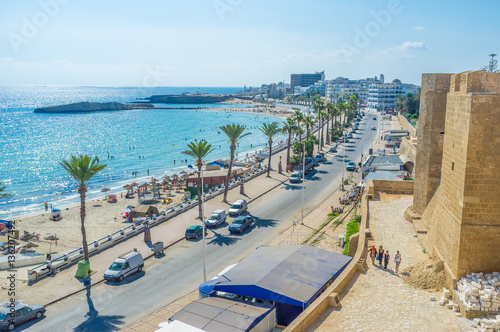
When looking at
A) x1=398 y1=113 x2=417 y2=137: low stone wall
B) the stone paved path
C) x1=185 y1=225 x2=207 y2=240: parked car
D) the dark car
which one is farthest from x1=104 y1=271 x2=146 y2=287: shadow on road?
x1=398 y1=113 x2=417 y2=137: low stone wall

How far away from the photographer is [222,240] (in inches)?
1108

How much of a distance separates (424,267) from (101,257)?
19.2m

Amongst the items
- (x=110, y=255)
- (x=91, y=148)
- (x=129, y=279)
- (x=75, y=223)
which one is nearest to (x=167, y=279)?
(x=129, y=279)

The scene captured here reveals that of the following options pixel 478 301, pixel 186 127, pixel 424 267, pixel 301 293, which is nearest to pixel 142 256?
pixel 301 293

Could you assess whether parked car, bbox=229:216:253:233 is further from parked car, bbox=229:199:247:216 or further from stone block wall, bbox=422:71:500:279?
stone block wall, bbox=422:71:500:279

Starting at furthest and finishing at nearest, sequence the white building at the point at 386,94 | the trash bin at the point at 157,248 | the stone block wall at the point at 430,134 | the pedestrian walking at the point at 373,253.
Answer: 1. the white building at the point at 386,94
2. the trash bin at the point at 157,248
3. the stone block wall at the point at 430,134
4. the pedestrian walking at the point at 373,253

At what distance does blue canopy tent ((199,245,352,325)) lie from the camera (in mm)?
14914

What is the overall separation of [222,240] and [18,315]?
13.2 metres

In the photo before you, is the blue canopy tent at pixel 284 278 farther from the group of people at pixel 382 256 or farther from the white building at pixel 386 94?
the white building at pixel 386 94

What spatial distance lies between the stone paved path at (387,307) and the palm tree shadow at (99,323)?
9525 mm

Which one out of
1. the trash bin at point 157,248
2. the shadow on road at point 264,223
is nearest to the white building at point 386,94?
the shadow on road at point 264,223

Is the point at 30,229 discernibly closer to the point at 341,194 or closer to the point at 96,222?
the point at 96,222

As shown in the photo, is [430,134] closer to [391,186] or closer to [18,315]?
[391,186]

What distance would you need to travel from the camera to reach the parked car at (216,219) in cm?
3081
